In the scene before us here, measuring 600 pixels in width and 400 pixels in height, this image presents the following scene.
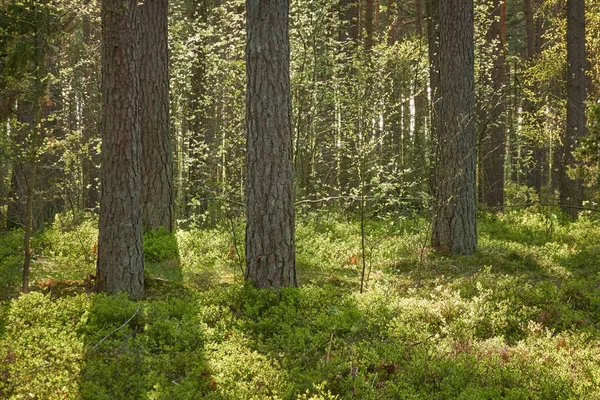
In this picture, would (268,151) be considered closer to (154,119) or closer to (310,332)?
(310,332)

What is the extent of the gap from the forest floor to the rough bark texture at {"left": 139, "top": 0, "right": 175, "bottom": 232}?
35.9 inches

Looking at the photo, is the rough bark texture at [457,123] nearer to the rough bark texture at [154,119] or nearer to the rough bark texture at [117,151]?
the rough bark texture at [154,119]

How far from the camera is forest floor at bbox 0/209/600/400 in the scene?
451 centimetres

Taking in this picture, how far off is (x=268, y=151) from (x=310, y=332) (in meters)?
2.40

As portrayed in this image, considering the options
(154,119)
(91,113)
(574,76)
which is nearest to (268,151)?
(154,119)

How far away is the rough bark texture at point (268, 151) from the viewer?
686cm

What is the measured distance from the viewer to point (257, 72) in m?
6.90

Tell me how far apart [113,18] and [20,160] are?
8.49 feet

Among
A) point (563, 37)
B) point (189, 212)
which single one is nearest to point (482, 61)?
point (563, 37)

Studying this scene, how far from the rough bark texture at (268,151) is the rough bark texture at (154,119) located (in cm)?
378

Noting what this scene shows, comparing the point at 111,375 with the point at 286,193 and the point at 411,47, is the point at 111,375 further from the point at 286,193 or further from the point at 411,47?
the point at 411,47

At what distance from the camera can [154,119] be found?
1010 centimetres

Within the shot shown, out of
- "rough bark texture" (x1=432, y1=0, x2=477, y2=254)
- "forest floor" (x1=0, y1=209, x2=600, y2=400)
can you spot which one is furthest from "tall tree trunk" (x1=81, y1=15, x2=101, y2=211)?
"rough bark texture" (x1=432, y1=0, x2=477, y2=254)

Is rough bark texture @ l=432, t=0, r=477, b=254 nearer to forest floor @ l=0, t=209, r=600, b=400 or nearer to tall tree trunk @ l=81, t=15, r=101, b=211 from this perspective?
forest floor @ l=0, t=209, r=600, b=400
